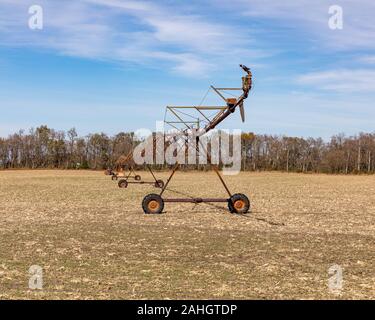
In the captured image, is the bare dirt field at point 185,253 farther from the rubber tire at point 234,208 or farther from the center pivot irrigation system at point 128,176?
the center pivot irrigation system at point 128,176

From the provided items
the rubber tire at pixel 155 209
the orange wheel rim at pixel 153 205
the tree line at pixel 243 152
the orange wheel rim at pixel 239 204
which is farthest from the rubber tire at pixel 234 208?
the tree line at pixel 243 152

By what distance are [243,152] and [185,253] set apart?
12069cm

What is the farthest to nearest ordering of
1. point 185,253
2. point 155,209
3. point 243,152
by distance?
point 243,152 → point 155,209 → point 185,253

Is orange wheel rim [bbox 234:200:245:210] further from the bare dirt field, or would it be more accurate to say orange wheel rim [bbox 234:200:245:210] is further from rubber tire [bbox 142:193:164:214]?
rubber tire [bbox 142:193:164:214]

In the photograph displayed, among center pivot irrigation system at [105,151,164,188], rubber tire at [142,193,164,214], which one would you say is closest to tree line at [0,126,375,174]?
center pivot irrigation system at [105,151,164,188]

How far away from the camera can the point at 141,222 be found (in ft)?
59.9

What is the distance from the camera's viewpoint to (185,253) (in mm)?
12352

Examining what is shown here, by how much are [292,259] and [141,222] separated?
7880mm

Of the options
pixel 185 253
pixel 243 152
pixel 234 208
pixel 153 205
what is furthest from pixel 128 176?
pixel 243 152

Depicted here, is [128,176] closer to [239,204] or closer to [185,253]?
[239,204]

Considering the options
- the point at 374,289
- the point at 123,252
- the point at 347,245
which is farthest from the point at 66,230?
the point at 374,289

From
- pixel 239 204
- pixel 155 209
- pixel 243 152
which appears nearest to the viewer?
pixel 155 209
